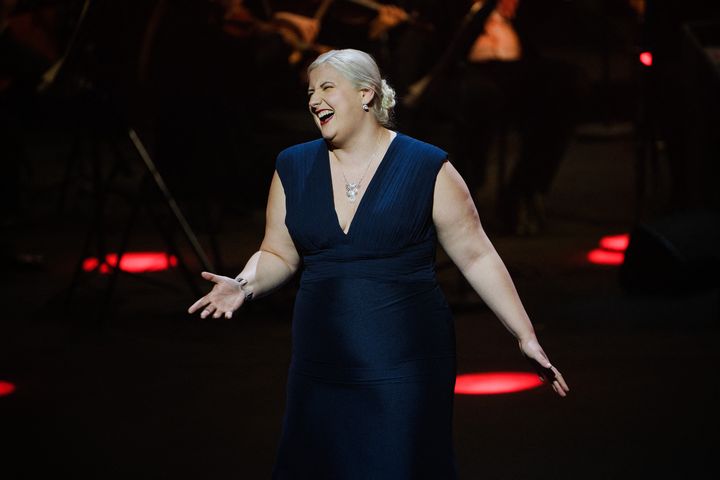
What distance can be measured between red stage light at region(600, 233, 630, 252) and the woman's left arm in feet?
19.7

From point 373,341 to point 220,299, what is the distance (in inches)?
16.5

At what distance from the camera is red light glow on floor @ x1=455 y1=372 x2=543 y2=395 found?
5875 millimetres

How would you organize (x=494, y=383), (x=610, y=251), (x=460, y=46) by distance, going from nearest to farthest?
(x=494, y=383), (x=460, y=46), (x=610, y=251)

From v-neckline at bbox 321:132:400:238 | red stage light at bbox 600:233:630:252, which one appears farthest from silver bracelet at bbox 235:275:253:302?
red stage light at bbox 600:233:630:252

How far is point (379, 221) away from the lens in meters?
3.35

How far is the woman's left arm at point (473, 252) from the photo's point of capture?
3420mm

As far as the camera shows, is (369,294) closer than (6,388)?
Yes

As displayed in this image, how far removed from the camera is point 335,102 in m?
3.37

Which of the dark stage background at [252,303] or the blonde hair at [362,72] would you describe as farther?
the dark stage background at [252,303]

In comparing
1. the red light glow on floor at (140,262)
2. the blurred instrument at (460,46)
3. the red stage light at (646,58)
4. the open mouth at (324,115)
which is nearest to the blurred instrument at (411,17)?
the blurred instrument at (460,46)

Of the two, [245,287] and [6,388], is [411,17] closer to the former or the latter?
[6,388]

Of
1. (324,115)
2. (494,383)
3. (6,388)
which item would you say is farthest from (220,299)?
(6,388)

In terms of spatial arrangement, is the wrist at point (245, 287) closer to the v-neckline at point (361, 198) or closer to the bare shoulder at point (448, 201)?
the v-neckline at point (361, 198)

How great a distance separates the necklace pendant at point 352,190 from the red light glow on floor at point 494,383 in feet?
8.42
